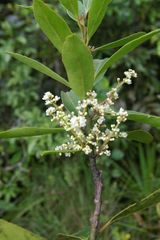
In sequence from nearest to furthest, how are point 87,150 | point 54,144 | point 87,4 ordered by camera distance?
point 87,150
point 87,4
point 54,144

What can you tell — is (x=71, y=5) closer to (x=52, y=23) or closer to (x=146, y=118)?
(x=52, y=23)

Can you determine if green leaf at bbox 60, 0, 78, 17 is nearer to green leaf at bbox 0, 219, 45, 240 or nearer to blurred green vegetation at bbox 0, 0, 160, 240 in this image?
green leaf at bbox 0, 219, 45, 240

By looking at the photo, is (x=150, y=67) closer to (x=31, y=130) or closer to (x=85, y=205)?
(x=85, y=205)

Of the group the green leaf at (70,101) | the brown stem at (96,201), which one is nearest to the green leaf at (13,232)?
the brown stem at (96,201)

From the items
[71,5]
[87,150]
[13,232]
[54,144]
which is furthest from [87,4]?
[54,144]

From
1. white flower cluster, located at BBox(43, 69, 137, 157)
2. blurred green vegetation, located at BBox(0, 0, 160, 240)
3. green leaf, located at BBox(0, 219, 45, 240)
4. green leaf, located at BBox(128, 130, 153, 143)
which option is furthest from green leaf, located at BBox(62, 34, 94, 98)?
blurred green vegetation, located at BBox(0, 0, 160, 240)

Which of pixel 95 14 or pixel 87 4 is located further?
pixel 87 4

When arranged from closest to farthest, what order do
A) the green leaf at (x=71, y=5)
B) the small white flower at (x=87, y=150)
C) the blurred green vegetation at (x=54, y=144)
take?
the small white flower at (x=87, y=150) < the green leaf at (x=71, y=5) < the blurred green vegetation at (x=54, y=144)

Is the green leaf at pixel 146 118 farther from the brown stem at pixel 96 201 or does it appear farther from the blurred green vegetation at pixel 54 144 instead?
the blurred green vegetation at pixel 54 144
